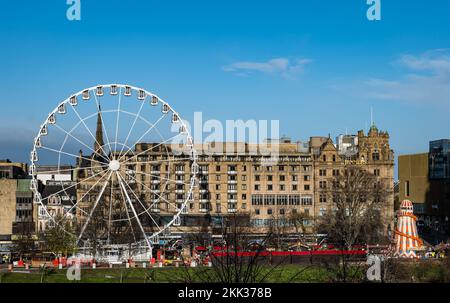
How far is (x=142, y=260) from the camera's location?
74.3 m

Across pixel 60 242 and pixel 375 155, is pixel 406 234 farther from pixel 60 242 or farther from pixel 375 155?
pixel 375 155

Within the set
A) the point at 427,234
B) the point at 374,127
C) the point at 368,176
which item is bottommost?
the point at 427,234

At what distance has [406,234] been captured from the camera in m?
76.7

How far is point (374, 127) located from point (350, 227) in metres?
34.9

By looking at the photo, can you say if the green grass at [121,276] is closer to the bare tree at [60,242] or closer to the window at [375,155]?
the bare tree at [60,242]

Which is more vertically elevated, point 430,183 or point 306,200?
point 430,183

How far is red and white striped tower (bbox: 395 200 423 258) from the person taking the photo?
75.9m

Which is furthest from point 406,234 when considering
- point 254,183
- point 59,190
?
point 59,190

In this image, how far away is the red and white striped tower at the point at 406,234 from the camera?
249 feet

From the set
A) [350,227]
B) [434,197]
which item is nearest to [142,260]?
[350,227]

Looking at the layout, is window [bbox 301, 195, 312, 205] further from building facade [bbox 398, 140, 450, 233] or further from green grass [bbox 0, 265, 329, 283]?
green grass [bbox 0, 265, 329, 283]

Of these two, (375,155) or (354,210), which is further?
(375,155)
